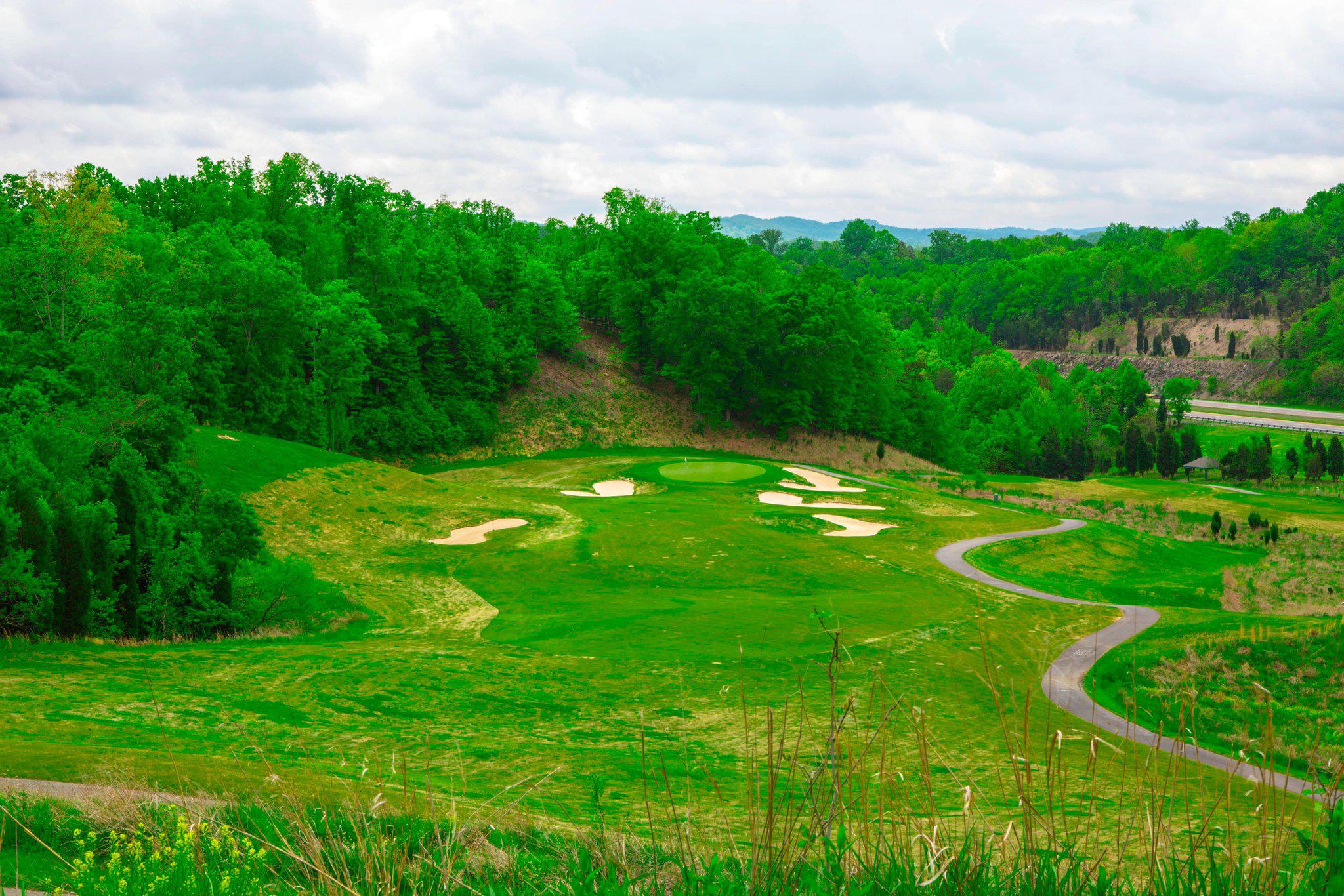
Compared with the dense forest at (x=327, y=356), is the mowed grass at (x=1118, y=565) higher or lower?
lower

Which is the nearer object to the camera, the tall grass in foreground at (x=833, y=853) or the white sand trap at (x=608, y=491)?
the tall grass in foreground at (x=833, y=853)

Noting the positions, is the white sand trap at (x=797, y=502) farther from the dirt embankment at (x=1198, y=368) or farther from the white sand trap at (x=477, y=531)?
the dirt embankment at (x=1198, y=368)

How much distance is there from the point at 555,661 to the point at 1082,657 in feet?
39.4

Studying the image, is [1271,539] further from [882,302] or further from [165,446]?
[882,302]

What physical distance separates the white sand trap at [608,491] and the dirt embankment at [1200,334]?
11862 cm

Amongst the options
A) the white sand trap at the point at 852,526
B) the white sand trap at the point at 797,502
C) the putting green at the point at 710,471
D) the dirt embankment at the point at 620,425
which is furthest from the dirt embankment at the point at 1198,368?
the white sand trap at the point at 852,526

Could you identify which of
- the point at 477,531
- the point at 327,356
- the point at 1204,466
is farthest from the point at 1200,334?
the point at 477,531

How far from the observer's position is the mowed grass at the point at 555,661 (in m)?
10.2

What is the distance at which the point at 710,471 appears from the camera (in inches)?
1812

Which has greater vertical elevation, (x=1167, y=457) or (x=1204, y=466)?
(x=1167, y=457)

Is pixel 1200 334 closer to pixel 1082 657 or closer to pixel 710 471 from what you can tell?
pixel 710 471

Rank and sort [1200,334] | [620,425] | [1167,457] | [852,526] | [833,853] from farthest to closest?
1. [1200,334]
2. [1167,457]
3. [620,425]
4. [852,526]
5. [833,853]

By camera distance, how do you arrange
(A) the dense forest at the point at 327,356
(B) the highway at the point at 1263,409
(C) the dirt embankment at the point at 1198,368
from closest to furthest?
(A) the dense forest at the point at 327,356 < (B) the highway at the point at 1263,409 < (C) the dirt embankment at the point at 1198,368

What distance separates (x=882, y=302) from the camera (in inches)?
5354
